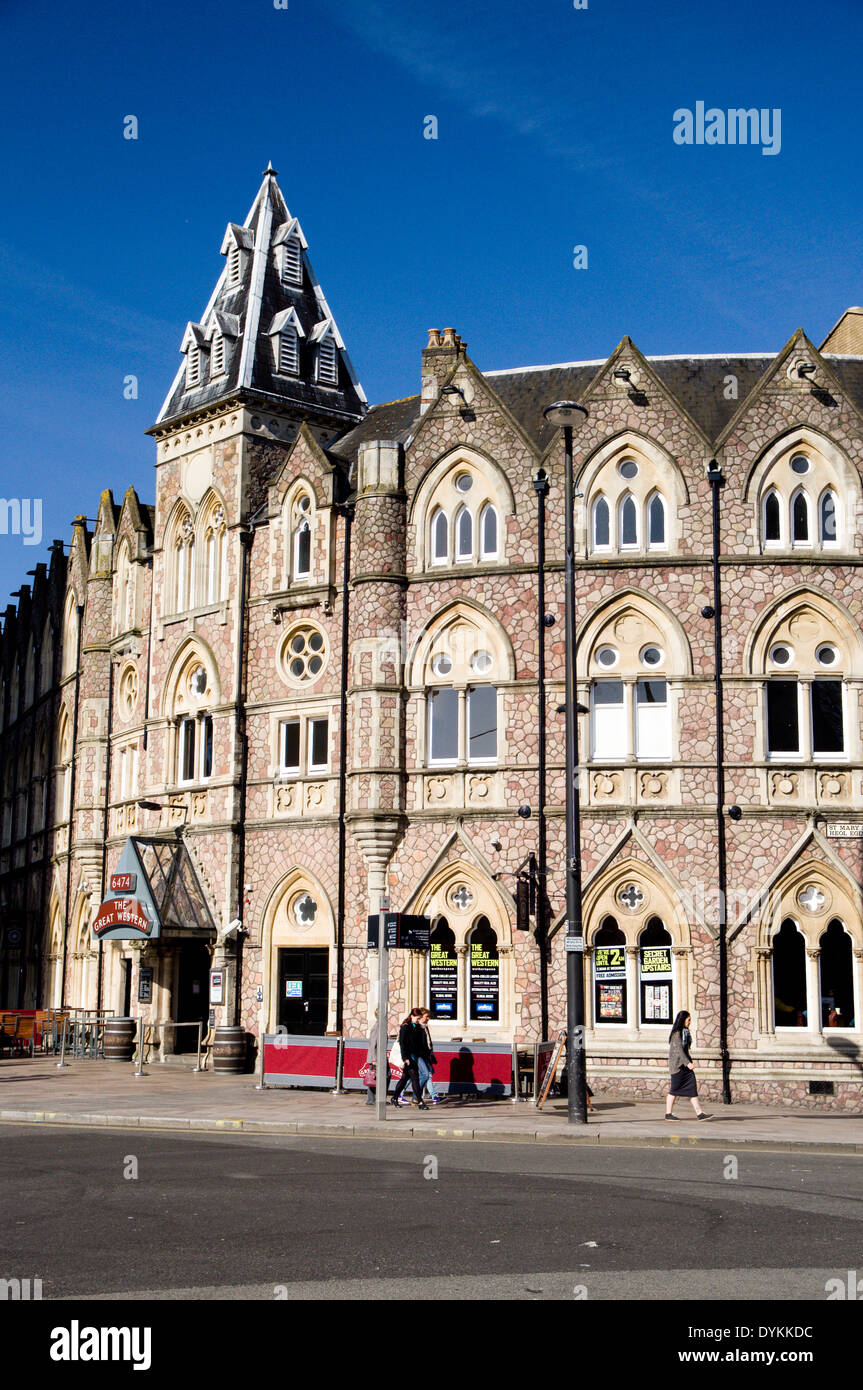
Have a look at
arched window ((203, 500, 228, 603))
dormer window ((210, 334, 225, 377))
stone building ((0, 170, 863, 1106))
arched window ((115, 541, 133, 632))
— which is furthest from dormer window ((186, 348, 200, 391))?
arched window ((115, 541, 133, 632))

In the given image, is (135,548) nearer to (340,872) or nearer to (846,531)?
(340,872)

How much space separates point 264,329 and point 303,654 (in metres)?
9.62

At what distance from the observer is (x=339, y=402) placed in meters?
37.2

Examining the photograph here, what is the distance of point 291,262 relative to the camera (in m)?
38.1

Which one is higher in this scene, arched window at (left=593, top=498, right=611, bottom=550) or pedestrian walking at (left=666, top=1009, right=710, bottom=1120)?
arched window at (left=593, top=498, right=611, bottom=550)

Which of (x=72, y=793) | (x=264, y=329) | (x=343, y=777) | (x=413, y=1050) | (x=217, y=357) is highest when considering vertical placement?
(x=264, y=329)

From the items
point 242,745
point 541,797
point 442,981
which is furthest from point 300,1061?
point 242,745

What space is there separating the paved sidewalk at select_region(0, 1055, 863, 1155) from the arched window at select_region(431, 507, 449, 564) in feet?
35.9

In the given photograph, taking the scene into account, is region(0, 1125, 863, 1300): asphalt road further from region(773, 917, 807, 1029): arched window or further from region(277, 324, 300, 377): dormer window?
region(277, 324, 300, 377): dormer window

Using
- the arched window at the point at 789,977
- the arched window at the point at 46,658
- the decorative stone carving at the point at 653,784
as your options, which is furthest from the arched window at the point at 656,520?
the arched window at the point at 46,658

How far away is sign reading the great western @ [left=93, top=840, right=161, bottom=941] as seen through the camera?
31328 millimetres

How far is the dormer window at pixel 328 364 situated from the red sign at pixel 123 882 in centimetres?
1356

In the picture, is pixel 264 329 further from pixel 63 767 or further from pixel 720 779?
pixel 720 779
